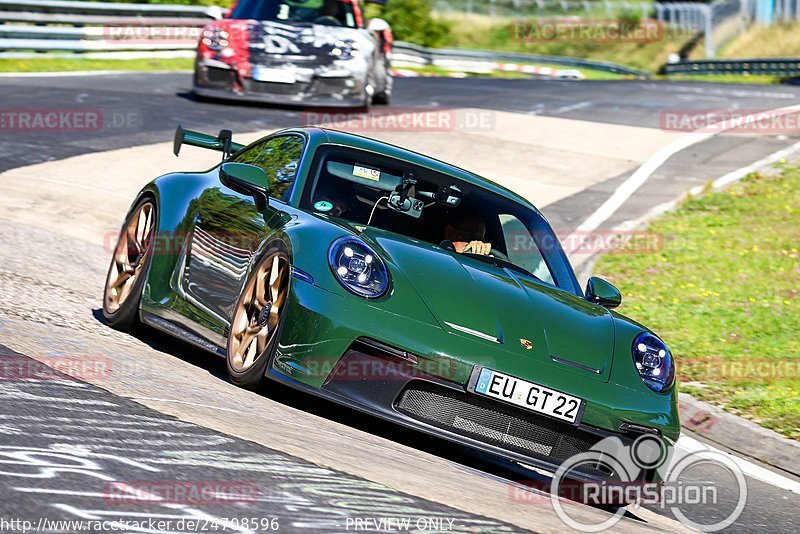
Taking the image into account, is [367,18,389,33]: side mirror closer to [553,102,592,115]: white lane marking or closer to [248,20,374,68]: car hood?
[248,20,374,68]: car hood

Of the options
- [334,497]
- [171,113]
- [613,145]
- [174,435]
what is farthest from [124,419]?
[613,145]

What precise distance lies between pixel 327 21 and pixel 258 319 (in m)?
12.5

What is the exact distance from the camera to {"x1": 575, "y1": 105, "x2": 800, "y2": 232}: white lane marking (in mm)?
13266

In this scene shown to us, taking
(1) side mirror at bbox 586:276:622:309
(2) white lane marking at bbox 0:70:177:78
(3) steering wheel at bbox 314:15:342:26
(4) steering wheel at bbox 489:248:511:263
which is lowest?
(2) white lane marking at bbox 0:70:177:78

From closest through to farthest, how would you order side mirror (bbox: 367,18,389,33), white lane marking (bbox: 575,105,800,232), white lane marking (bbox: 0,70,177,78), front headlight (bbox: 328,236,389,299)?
front headlight (bbox: 328,236,389,299) < white lane marking (bbox: 575,105,800,232) < side mirror (bbox: 367,18,389,33) < white lane marking (bbox: 0,70,177,78)

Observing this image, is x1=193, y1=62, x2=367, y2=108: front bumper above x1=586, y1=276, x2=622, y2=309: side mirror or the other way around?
the other way around

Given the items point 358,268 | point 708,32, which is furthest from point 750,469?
point 708,32

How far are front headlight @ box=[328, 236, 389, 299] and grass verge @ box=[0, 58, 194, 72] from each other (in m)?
16.6

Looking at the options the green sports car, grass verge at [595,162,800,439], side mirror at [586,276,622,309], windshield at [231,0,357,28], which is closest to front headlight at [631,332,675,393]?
the green sports car

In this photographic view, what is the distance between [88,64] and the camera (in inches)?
886

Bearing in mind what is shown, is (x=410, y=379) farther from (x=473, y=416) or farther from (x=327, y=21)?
(x=327, y=21)

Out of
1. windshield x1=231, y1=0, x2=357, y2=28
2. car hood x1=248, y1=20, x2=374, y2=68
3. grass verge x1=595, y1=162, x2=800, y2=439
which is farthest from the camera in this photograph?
windshield x1=231, y1=0, x2=357, y2=28

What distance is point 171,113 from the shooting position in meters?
16.4

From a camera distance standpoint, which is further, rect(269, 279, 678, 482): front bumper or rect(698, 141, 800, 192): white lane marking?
rect(698, 141, 800, 192): white lane marking
